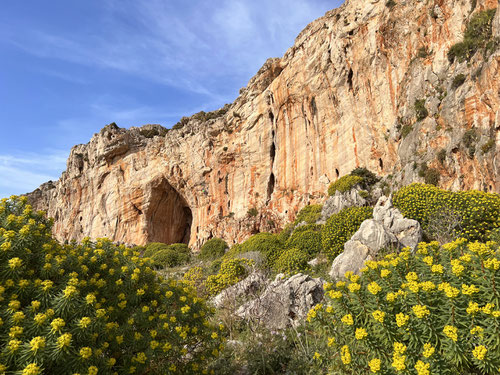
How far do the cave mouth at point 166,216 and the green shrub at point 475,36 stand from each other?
109ft

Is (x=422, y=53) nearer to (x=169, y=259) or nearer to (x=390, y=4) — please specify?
(x=390, y=4)

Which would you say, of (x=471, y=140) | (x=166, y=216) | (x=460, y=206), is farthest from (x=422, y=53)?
(x=166, y=216)

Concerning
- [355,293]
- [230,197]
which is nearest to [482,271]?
[355,293]

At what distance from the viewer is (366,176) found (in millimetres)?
20406

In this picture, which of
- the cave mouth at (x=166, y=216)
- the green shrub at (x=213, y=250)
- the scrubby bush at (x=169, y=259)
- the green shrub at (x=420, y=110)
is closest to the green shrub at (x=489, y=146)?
the green shrub at (x=420, y=110)

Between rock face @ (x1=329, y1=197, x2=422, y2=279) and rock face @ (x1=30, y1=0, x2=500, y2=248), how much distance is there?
480 cm

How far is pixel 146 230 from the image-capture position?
4016 cm

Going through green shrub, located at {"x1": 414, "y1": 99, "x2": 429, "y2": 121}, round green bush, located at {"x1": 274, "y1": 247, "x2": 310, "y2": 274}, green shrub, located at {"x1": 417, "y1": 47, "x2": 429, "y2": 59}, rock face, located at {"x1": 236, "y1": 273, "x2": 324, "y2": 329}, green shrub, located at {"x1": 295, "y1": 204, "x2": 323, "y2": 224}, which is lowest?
rock face, located at {"x1": 236, "y1": 273, "x2": 324, "y2": 329}

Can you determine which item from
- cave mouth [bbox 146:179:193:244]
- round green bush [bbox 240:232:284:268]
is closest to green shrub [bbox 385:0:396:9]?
round green bush [bbox 240:232:284:268]

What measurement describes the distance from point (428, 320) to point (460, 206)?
8.71 meters

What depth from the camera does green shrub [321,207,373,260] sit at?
37.1 ft

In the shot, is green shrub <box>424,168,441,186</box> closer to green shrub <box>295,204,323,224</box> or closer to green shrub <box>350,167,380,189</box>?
green shrub <box>350,167,380,189</box>

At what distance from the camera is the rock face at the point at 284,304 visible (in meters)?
6.36

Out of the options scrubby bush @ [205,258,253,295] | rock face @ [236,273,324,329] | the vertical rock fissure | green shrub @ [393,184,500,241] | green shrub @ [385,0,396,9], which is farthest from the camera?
the vertical rock fissure
